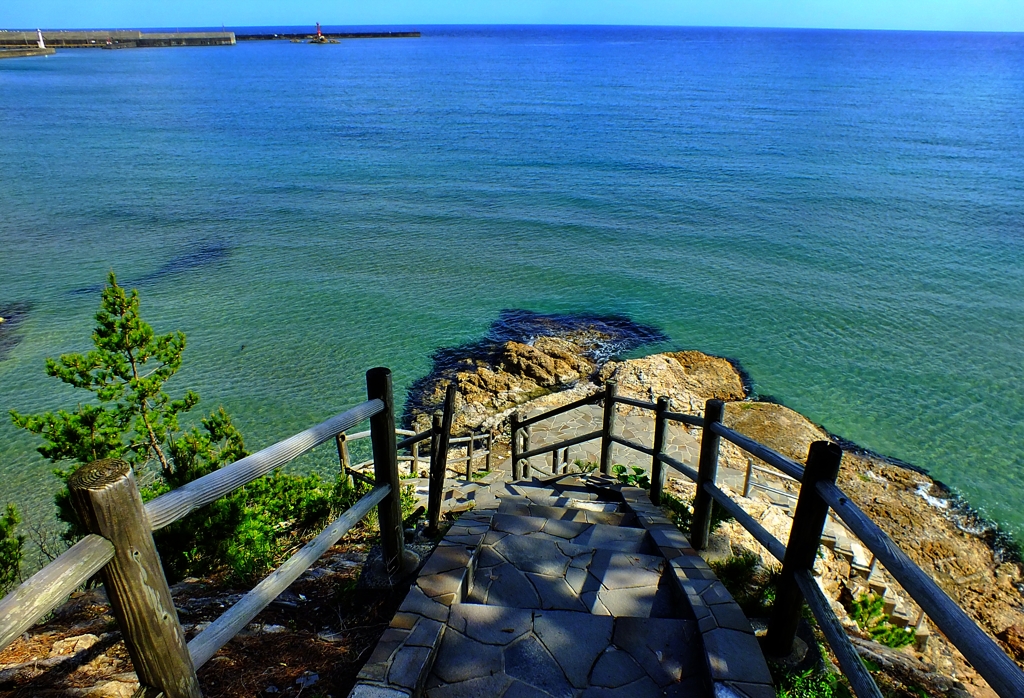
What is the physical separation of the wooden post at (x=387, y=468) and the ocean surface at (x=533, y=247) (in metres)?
10.0

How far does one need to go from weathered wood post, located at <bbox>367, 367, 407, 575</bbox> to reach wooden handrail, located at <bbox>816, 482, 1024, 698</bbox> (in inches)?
92.8

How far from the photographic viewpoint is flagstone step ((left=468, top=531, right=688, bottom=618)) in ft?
13.1

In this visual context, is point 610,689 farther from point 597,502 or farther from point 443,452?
point 597,502

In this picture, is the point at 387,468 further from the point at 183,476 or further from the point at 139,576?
the point at 183,476

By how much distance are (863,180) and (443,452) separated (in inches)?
1556

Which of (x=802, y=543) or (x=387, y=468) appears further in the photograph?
(x=387, y=468)

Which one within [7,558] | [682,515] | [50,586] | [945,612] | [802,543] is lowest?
[7,558]

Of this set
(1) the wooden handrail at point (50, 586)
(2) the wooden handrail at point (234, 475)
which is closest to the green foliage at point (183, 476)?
(2) the wooden handrail at point (234, 475)

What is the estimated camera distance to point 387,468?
3947mm

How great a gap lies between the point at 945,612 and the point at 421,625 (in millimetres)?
2401

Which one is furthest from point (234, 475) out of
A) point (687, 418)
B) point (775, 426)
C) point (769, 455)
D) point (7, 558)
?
point (775, 426)

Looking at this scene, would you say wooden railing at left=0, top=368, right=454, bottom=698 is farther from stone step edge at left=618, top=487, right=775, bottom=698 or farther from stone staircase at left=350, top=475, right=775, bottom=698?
stone step edge at left=618, top=487, right=775, bottom=698

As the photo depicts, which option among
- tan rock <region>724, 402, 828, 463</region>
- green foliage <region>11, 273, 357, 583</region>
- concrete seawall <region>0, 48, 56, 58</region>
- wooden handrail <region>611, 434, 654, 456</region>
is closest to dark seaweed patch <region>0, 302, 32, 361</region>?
green foliage <region>11, 273, 357, 583</region>

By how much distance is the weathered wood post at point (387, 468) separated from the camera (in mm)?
3691
